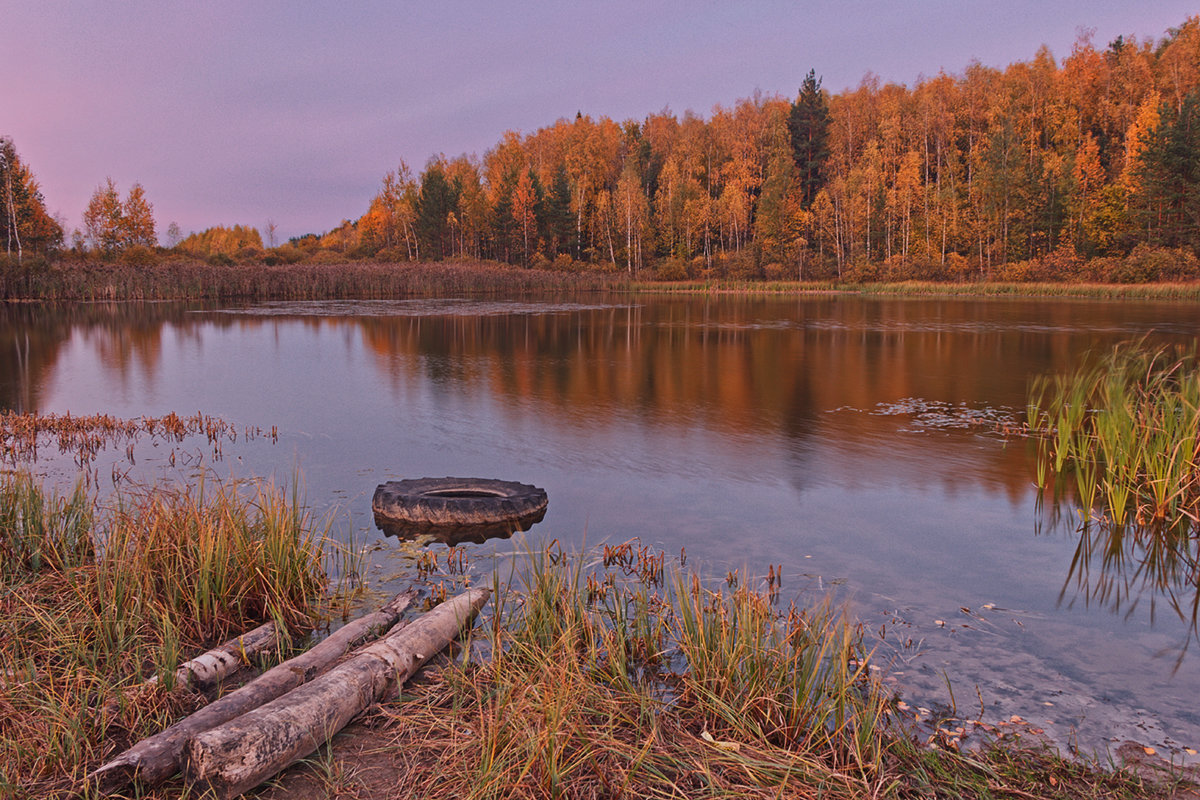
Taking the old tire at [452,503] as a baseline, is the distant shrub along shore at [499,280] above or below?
above

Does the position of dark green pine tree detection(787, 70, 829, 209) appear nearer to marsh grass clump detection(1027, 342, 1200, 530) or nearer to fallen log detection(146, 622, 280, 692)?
marsh grass clump detection(1027, 342, 1200, 530)

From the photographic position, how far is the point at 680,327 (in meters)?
28.2

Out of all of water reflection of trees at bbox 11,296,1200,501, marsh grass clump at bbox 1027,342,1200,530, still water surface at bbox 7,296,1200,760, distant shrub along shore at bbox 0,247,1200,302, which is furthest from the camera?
distant shrub along shore at bbox 0,247,1200,302

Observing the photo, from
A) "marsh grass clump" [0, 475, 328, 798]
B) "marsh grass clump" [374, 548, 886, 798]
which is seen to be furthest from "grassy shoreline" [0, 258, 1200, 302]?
"marsh grass clump" [374, 548, 886, 798]

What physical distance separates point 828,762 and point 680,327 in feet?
83.4

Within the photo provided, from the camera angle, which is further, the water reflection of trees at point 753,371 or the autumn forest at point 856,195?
the autumn forest at point 856,195

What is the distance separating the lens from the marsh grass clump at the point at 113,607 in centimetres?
313

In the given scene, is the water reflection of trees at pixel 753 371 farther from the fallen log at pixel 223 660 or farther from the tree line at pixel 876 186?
the tree line at pixel 876 186

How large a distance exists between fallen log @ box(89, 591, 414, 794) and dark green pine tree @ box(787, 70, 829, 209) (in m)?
78.2

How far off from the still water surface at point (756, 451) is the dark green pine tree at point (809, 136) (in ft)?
181

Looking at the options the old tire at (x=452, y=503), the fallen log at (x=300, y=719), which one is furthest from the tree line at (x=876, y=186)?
the fallen log at (x=300, y=719)

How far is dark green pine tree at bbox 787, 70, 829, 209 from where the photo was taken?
7662 centimetres

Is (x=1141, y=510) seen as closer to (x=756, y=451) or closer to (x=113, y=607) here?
(x=756, y=451)

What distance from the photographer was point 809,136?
76938 millimetres
